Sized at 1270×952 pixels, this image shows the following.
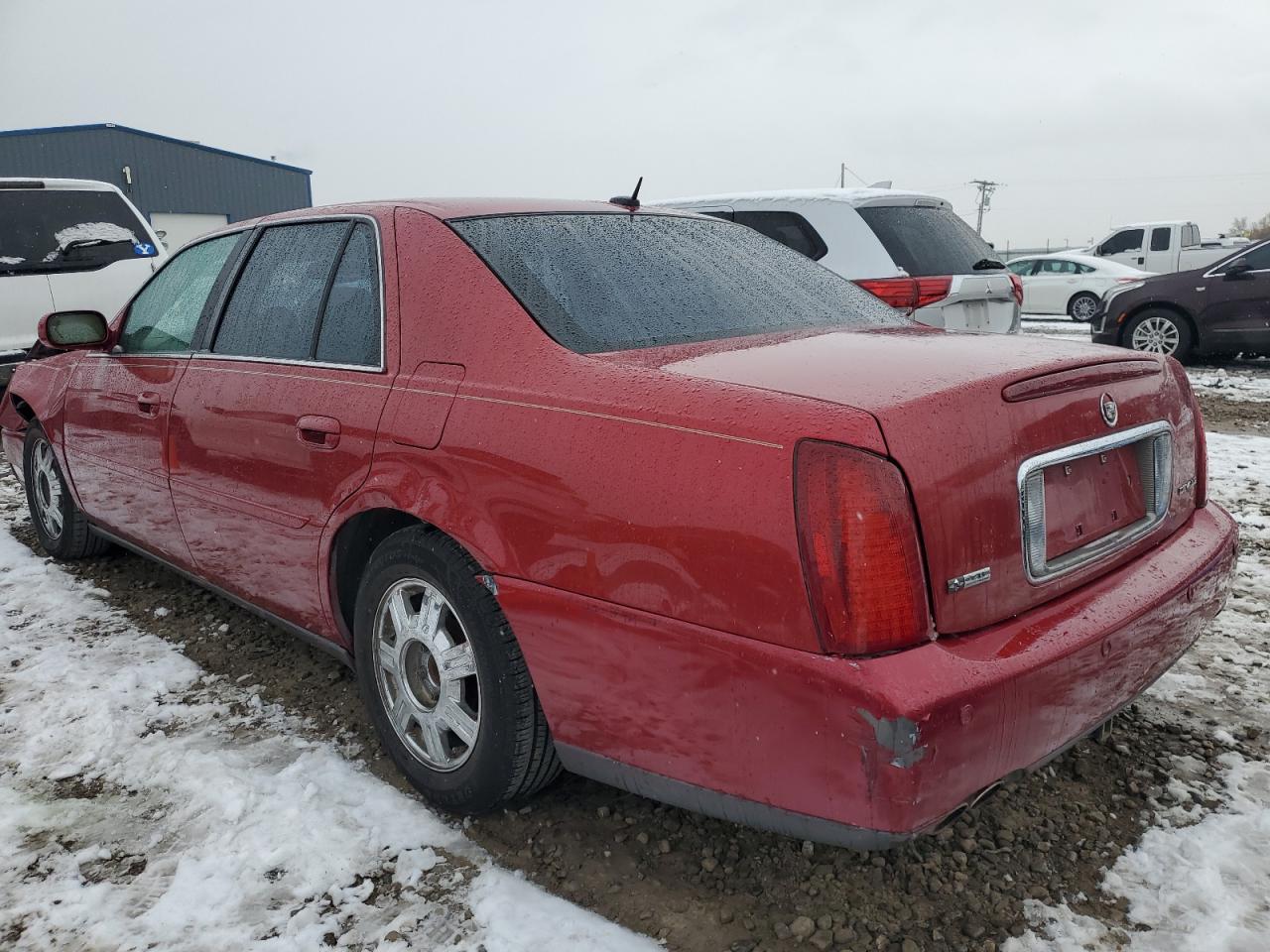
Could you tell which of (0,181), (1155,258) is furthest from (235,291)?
(1155,258)

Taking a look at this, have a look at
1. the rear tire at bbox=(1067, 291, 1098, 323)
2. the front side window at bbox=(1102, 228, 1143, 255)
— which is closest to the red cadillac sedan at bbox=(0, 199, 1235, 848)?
the rear tire at bbox=(1067, 291, 1098, 323)

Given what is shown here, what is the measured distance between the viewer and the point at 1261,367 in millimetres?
10531

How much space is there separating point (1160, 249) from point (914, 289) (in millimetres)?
17236

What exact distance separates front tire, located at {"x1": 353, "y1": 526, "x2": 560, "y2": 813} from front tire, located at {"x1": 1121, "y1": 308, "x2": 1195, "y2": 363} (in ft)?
32.7

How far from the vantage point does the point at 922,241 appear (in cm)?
649

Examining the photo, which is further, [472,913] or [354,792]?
[354,792]

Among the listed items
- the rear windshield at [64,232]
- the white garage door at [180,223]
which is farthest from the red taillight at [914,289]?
the white garage door at [180,223]

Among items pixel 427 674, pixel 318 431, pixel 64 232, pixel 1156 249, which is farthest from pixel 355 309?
pixel 1156 249

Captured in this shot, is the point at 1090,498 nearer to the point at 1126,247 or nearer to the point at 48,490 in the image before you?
the point at 48,490

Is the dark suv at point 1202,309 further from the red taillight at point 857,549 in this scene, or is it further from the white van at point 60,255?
the red taillight at point 857,549

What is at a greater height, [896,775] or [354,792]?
[896,775]

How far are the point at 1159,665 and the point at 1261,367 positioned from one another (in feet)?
33.5

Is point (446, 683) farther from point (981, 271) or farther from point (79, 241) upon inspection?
point (79, 241)

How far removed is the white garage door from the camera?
91.5ft
